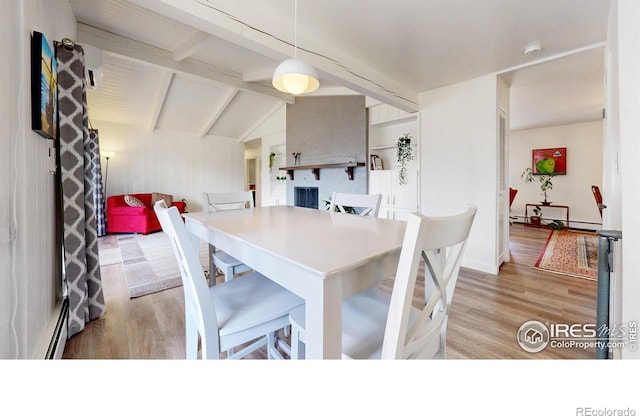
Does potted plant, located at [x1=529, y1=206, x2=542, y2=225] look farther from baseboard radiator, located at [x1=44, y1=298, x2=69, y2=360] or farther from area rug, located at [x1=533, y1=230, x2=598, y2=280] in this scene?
baseboard radiator, located at [x1=44, y1=298, x2=69, y2=360]

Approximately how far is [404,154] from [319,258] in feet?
11.8

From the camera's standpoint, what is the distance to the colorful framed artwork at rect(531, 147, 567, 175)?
5.66 meters

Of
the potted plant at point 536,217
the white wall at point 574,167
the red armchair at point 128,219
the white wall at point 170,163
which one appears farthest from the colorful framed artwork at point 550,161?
the red armchair at point 128,219

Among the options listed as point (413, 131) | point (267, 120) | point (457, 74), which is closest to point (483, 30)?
point (457, 74)

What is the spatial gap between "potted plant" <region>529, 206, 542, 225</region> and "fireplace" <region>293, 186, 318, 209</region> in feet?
16.6

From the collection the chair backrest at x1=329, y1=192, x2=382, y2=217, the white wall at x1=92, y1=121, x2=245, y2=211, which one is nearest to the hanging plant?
the chair backrest at x1=329, y1=192, x2=382, y2=217

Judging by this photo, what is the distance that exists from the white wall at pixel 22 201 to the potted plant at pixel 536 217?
7822 mm

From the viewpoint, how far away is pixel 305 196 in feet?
18.5

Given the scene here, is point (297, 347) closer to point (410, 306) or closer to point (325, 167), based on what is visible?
point (410, 306)

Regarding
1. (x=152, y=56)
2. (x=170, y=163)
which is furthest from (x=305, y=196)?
(x=170, y=163)

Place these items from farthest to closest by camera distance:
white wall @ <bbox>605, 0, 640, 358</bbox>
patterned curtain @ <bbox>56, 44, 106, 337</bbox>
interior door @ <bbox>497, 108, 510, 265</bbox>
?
interior door @ <bbox>497, 108, 510, 265</bbox> → patterned curtain @ <bbox>56, 44, 106, 337</bbox> → white wall @ <bbox>605, 0, 640, 358</bbox>

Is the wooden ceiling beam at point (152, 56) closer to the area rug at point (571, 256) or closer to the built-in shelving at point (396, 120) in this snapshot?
the built-in shelving at point (396, 120)

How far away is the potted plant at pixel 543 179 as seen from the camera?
588 cm
